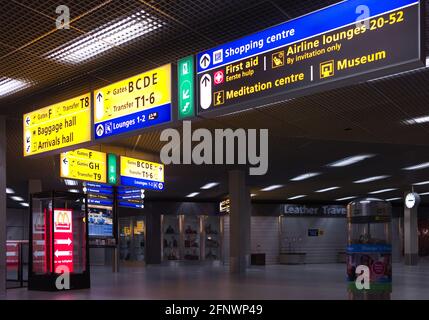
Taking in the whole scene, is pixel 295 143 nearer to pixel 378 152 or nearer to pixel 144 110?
pixel 378 152

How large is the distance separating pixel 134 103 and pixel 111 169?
6.44m

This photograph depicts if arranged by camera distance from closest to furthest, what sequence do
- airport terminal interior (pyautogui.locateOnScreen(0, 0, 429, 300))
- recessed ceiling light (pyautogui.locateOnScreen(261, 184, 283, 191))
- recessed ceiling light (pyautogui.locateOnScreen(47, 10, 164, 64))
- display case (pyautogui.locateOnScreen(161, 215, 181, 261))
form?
1. airport terminal interior (pyautogui.locateOnScreen(0, 0, 429, 300))
2. recessed ceiling light (pyautogui.locateOnScreen(47, 10, 164, 64))
3. recessed ceiling light (pyautogui.locateOnScreen(261, 184, 283, 191))
4. display case (pyautogui.locateOnScreen(161, 215, 181, 261))

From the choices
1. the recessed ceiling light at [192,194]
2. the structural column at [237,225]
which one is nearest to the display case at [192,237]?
the recessed ceiling light at [192,194]

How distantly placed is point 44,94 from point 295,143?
7.12m

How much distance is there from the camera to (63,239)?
453 inches

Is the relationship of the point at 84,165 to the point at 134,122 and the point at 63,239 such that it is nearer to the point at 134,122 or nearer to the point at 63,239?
the point at 63,239

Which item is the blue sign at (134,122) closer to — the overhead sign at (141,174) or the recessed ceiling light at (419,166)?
the overhead sign at (141,174)

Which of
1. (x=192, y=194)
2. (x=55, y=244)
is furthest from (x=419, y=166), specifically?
(x=55, y=244)

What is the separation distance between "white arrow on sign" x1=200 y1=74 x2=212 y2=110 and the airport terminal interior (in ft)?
0.07

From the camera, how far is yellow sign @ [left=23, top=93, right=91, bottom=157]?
8461 millimetres

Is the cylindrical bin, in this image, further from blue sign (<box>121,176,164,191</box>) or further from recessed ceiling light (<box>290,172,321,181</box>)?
recessed ceiling light (<box>290,172,321,181</box>)

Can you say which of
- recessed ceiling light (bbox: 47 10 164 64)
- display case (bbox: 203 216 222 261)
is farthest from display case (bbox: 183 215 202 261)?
recessed ceiling light (bbox: 47 10 164 64)

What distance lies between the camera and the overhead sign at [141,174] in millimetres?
14266

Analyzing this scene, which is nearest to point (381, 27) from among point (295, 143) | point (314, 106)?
point (314, 106)
